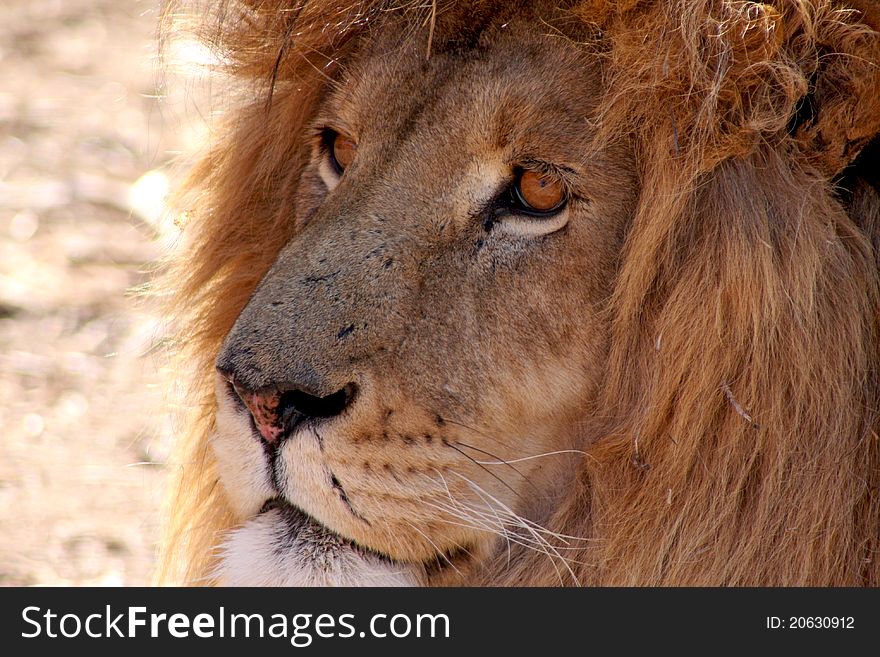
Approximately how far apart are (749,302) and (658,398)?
23 centimetres

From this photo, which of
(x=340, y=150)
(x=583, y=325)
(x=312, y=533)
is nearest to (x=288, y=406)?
(x=312, y=533)

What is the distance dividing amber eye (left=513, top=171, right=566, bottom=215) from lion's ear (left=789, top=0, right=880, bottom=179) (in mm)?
401

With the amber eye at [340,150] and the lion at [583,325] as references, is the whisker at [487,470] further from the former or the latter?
the amber eye at [340,150]

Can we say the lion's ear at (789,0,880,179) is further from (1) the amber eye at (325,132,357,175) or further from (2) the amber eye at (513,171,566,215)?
(1) the amber eye at (325,132,357,175)

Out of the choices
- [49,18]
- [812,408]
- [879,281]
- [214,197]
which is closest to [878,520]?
[812,408]

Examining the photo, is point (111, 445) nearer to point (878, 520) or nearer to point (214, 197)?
point (214, 197)

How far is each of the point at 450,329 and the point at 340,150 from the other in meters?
0.59

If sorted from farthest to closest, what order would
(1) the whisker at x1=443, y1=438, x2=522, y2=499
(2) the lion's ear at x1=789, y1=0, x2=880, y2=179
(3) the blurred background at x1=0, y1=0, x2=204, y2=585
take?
(3) the blurred background at x1=0, y1=0, x2=204, y2=585 → (1) the whisker at x1=443, y1=438, x2=522, y2=499 → (2) the lion's ear at x1=789, y1=0, x2=880, y2=179

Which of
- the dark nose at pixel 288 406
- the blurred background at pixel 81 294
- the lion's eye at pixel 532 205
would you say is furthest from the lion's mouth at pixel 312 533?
the blurred background at pixel 81 294

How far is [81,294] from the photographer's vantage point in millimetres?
4488

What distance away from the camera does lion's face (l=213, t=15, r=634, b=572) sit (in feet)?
6.69

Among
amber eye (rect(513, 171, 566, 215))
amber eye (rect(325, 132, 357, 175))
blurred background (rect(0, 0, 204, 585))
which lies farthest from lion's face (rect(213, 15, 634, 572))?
blurred background (rect(0, 0, 204, 585))

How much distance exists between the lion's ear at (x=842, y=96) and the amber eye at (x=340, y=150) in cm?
89

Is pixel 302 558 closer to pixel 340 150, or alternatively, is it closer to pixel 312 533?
pixel 312 533
